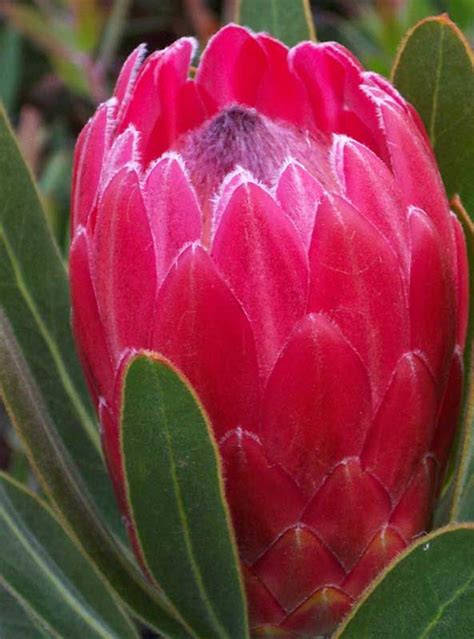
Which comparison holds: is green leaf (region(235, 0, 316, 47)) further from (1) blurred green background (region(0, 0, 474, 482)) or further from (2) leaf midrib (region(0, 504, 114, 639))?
(2) leaf midrib (region(0, 504, 114, 639))

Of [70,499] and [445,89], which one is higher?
[445,89]

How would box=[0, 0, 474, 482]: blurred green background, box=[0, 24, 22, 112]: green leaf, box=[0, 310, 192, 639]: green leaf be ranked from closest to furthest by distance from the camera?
box=[0, 310, 192, 639]: green leaf → box=[0, 0, 474, 482]: blurred green background → box=[0, 24, 22, 112]: green leaf

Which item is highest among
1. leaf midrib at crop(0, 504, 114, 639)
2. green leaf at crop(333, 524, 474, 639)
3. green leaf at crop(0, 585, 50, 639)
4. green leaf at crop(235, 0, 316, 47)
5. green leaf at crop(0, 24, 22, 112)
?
green leaf at crop(235, 0, 316, 47)

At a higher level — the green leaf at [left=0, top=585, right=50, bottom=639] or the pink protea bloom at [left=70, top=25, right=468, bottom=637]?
the pink protea bloom at [left=70, top=25, right=468, bottom=637]

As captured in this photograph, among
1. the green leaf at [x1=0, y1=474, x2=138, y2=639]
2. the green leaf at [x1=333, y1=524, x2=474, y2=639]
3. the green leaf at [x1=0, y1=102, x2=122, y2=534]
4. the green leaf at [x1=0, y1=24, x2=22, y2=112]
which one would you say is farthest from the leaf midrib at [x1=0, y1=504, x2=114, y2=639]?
the green leaf at [x1=0, y1=24, x2=22, y2=112]

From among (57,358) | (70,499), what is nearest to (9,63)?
(57,358)

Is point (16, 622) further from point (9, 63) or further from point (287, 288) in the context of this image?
point (9, 63)
